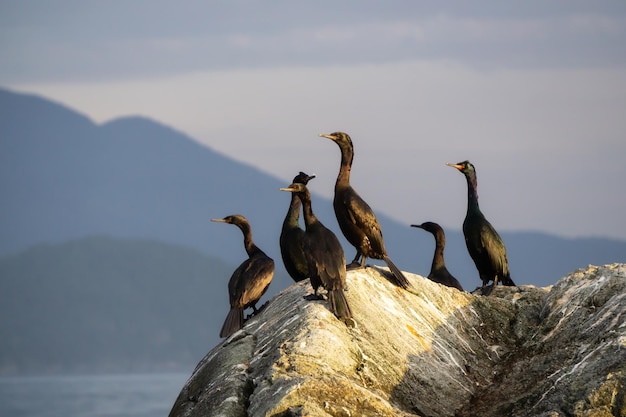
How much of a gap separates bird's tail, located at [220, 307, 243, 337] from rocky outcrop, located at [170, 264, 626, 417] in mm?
540

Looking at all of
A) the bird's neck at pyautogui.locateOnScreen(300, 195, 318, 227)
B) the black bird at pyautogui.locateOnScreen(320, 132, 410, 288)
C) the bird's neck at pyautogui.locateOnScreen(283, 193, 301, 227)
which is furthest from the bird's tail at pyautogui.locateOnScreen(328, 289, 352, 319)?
the bird's neck at pyautogui.locateOnScreen(283, 193, 301, 227)

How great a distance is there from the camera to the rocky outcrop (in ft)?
38.7

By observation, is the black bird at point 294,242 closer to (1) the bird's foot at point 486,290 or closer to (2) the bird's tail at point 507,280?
(1) the bird's foot at point 486,290

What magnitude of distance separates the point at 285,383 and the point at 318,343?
0.88 metres

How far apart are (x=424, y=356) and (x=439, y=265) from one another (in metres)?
6.02

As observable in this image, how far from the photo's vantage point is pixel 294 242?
18062 mm

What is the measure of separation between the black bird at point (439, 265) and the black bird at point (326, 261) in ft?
14.8

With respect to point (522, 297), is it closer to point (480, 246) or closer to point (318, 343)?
point (480, 246)

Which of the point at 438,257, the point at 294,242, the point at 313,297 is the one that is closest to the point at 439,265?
the point at 438,257

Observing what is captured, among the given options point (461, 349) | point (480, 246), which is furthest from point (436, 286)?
point (480, 246)

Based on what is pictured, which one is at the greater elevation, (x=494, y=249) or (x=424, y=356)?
(x=494, y=249)

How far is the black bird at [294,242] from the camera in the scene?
18.0 meters

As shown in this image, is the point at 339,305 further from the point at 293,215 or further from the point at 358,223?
the point at 293,215

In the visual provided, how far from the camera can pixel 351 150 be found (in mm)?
16453
